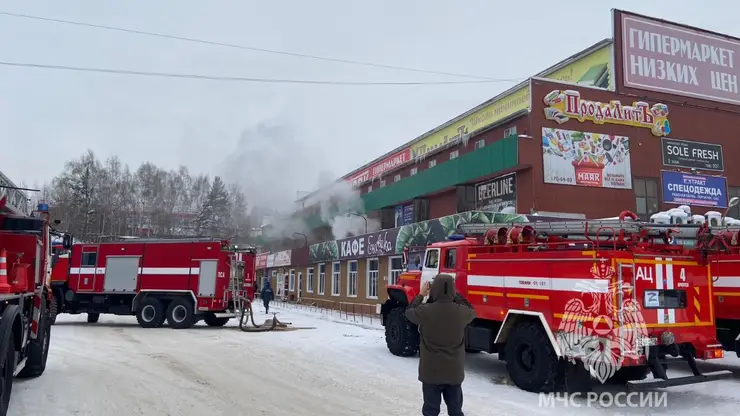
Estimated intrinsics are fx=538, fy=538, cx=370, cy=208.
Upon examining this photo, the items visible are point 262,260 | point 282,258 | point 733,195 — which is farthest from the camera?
point 262,260

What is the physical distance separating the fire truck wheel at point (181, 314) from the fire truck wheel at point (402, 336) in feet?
30.9

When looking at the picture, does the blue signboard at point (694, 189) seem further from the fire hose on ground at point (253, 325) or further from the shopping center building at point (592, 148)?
the fire hose on ground at point (253, 325)

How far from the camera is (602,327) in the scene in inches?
298

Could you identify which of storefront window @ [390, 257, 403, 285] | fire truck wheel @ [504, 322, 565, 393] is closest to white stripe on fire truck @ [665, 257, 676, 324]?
fire truck wheel @ [504, 322, 565, 393]

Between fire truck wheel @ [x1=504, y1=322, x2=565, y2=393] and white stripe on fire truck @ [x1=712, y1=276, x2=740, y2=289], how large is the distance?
427 cm

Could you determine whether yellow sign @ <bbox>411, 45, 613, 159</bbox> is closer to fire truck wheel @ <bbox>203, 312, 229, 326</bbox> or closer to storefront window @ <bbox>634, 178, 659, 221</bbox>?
storefront window @ <bbox>634, 178, 659, 221</bbox>

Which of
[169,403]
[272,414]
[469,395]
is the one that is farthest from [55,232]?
[469,395]

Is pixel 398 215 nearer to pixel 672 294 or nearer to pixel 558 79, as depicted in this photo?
pixel 558 79

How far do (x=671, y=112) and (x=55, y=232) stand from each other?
85.1ft

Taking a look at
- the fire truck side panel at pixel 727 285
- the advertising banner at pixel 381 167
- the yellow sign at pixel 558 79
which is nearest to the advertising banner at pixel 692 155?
the yellow sign at pixel 558 79

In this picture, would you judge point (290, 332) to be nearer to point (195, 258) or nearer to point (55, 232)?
point (195, 258)

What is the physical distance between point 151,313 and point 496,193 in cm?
1515

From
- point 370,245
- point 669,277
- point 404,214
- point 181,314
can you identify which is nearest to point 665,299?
point 669,277

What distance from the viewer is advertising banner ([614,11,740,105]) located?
25.6 meters
